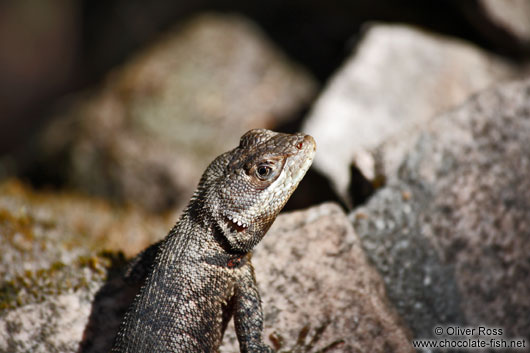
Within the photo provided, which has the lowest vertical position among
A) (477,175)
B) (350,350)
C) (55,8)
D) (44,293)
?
(350,350)

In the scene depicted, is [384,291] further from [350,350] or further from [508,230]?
[508,230]

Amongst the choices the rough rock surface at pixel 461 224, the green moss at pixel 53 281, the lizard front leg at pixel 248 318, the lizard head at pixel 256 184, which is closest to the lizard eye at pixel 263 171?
the lizard head at pixel 256 184

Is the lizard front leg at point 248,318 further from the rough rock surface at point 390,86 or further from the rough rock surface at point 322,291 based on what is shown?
the rough rock surface at point 390,86

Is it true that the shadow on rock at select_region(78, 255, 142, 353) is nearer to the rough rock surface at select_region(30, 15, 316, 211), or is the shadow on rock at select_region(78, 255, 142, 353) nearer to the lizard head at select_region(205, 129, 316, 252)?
the lizard head at select_region(205, 129, 316, 252)

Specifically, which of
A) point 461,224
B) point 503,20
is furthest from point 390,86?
point 461,224

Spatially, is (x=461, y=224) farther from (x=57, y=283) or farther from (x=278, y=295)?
(x=57, y=283)

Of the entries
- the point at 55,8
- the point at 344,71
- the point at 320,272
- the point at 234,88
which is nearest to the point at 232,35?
the point at 234,88
